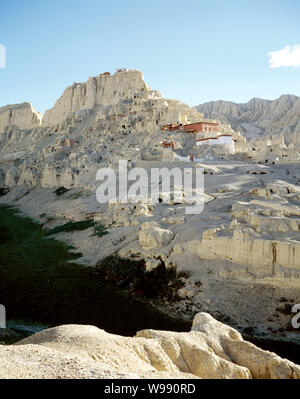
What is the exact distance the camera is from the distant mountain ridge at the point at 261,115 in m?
87.7

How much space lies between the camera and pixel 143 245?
20.3 meters

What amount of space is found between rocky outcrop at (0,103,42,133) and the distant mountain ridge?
55.0m

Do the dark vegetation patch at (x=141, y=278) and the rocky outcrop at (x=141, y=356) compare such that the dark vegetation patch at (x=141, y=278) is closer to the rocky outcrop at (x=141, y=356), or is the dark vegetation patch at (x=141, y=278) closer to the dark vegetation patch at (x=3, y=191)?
the rocky outcrop at (x=141, y=356)

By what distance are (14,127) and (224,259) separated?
96.2m

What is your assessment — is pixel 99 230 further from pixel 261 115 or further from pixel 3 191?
pixel 261 115

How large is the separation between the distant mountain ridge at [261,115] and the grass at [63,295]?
6814 centimetres

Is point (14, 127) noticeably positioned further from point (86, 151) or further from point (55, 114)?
point (86, 151)

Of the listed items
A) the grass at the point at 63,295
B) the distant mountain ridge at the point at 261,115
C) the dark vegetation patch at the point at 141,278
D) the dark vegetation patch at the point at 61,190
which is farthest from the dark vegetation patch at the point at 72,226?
the distant mountain ridge at the point at 261,115

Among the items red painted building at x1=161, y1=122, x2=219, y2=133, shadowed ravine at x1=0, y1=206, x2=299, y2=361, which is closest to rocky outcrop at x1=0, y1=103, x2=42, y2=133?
red painted building at x1=161, y1=122, x2=219, y2=133

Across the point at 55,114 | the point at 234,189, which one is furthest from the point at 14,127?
the point at 234,189

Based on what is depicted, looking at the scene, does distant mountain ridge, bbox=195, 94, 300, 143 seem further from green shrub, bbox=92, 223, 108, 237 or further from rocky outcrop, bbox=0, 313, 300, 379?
rocky outcrop, bbox=0, 313, 300, 379

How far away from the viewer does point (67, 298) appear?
57.0 ft

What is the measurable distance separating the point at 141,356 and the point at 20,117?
343ft
